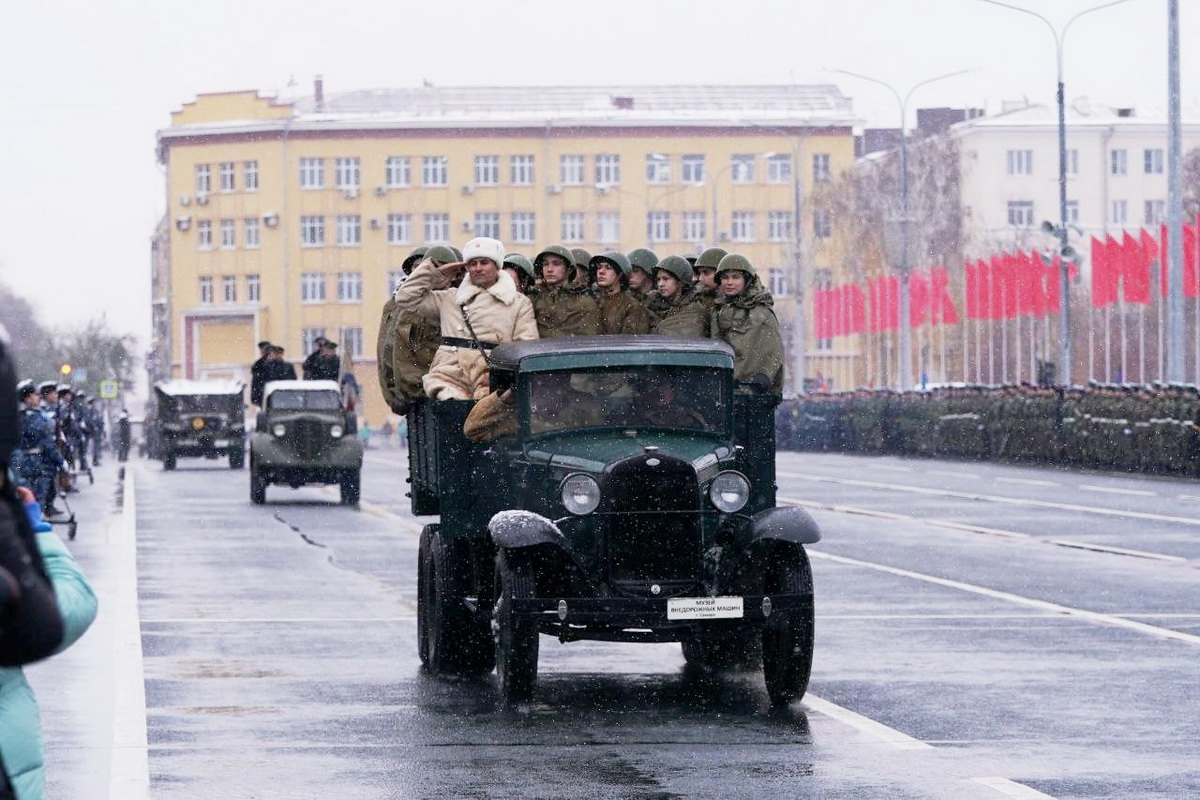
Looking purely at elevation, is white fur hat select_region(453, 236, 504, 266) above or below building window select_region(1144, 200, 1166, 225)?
below

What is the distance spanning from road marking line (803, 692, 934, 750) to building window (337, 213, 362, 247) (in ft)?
397

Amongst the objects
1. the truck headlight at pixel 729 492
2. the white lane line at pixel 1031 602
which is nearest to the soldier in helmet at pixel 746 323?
the truck headlight at pixel 729 492

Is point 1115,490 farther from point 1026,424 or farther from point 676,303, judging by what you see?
point 676,303

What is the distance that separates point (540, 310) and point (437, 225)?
120098mm

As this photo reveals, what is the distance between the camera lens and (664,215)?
13475cm

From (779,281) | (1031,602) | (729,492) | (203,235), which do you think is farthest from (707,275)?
(779,281)

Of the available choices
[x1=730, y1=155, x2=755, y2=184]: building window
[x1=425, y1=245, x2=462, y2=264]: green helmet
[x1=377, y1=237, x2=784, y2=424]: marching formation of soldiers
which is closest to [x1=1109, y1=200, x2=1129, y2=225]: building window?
[x1=730, y1=155, x2=755, y2=184]: building window

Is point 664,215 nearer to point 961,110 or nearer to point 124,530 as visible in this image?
point 961,110

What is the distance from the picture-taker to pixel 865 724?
11680mm

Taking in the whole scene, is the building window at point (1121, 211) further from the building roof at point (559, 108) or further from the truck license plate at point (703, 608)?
the truck license plate at point (703, 608)

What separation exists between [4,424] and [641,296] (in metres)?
10.7

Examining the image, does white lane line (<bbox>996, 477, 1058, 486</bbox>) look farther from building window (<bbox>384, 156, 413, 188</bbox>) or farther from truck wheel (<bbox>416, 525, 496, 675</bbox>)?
building window (<bbox>384, 156, 413, 188</bbox>)

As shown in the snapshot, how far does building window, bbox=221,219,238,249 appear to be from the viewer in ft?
436

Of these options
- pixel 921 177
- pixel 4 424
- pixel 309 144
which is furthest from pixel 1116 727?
pixel 309 144
